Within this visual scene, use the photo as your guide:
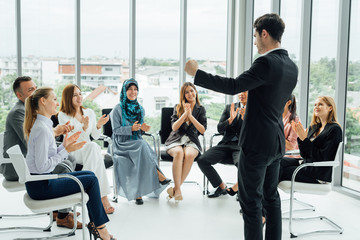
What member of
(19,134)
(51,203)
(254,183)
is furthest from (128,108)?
(254,183)

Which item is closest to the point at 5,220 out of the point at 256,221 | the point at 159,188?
the point at 159,188

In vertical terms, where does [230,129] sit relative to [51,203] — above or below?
above

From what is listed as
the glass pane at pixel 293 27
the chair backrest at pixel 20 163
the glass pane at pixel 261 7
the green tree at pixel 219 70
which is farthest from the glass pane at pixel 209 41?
the chair backrest at pixel 20 163

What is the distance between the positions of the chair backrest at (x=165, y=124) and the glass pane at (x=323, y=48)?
1.73 m

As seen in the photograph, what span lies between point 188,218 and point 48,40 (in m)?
3.38

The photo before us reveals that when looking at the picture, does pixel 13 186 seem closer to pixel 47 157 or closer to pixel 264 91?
pixel 47 157

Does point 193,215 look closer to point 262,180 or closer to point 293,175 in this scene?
point 293,175

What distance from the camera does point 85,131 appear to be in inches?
153

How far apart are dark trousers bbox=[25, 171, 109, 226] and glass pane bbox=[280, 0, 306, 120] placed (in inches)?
116

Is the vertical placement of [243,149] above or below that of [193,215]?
above

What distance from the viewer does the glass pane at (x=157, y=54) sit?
5797 millimetres

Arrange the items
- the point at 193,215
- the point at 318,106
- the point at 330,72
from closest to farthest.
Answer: the point at 318,106, the point at 193,215, the point at 330,72

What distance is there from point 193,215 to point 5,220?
172 cm

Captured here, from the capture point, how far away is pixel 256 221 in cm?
250
